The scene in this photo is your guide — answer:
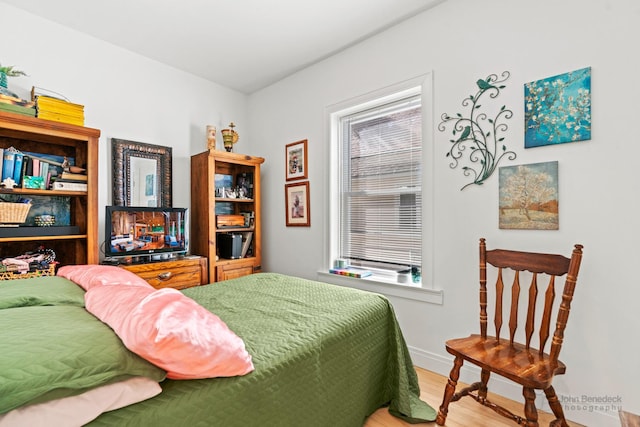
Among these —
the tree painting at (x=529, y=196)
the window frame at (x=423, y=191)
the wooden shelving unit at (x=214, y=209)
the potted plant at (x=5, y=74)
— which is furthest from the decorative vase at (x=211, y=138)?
the tree painting at (x=529, y=196)

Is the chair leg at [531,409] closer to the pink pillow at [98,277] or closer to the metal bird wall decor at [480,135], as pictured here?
the metal bird wall decor at [480,135]

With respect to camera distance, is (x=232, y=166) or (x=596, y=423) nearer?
(x=596, y=423)

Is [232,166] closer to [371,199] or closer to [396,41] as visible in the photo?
[371,199]

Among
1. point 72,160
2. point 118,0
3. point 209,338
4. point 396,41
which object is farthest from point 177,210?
point 396,41

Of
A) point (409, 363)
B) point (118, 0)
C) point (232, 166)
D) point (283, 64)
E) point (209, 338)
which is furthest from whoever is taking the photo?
point (232, 166)

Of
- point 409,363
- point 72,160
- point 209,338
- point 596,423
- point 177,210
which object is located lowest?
point 596,423

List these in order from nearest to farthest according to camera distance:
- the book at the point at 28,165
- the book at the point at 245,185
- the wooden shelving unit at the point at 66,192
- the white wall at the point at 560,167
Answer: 1. the white wall at the point at 560,167
2. the wooden shelving unit at the point at 66,192
3. the book at the point at 28,165
4. the book at the point at 245,185

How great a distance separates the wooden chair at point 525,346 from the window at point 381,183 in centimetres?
80

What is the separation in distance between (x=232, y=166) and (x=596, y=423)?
145 inches

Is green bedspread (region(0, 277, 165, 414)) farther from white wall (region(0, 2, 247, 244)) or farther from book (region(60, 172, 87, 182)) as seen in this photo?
white wall (region(0, 2, 247, 244))

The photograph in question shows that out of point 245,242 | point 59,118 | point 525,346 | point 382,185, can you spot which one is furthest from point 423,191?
point 59,118

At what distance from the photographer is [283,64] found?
10.6 feet

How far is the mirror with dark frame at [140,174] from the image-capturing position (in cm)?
288

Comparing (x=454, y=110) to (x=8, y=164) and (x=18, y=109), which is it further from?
(x=8, y=164)
